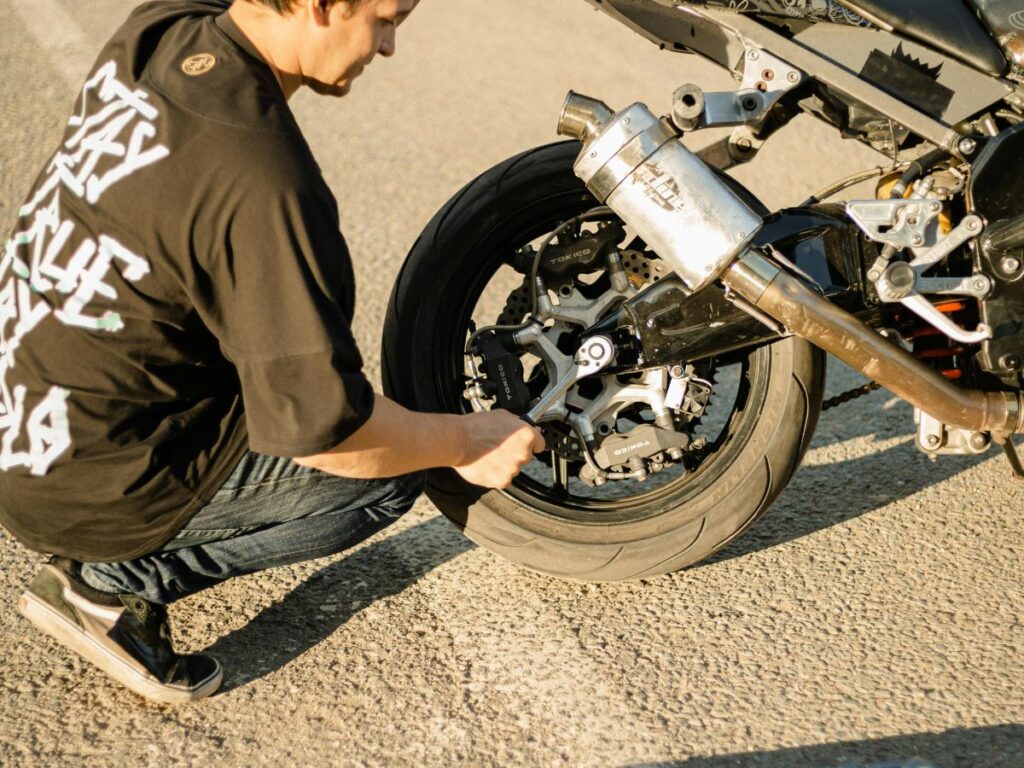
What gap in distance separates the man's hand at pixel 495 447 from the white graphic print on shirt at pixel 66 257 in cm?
65

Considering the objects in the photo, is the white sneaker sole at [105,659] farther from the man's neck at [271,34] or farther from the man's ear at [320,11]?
the man's ear at [320,11]

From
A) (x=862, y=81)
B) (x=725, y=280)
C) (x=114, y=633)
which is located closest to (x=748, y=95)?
(x=862, y=81)

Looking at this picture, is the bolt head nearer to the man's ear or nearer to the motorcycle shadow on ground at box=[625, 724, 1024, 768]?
the motorcycle shadow on ground at box=[625, 724, 1024, 768]

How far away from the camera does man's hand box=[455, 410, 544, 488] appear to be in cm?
232

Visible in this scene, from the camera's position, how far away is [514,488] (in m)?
2.76

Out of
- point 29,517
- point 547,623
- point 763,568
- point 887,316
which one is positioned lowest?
point 763,568

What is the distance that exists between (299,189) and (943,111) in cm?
124

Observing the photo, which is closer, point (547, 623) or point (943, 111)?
point (943, 111)

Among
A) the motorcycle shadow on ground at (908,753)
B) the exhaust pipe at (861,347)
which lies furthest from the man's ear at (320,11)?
the motorcycle shadow on ground at (908,753)

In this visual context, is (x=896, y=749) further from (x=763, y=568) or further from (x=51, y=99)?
(x=51, y=99)

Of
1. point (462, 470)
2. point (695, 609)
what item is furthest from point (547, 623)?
point (462, 470)

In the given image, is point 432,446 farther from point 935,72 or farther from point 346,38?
point 935,72

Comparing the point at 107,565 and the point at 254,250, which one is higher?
the point at 254,250

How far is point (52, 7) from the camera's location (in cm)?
695
